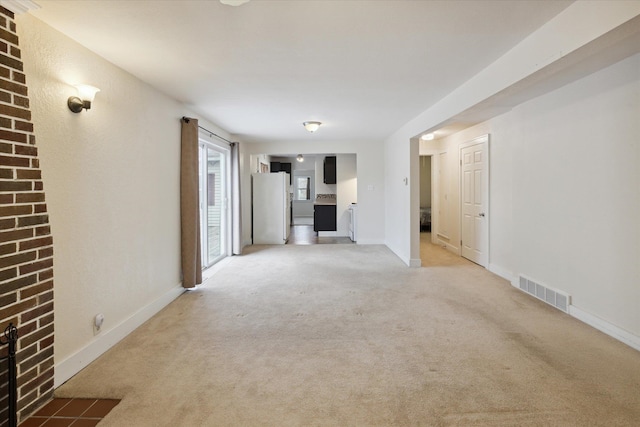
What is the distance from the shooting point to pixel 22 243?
73.8 inches

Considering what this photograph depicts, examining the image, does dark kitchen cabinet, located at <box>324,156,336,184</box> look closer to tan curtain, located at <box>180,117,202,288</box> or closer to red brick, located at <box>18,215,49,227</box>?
tan curtain, located at <box>180,117,202,288</box>

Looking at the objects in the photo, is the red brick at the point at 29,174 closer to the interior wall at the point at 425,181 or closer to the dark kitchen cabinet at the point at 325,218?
the dark kitchen cabinet at the point at 325,218

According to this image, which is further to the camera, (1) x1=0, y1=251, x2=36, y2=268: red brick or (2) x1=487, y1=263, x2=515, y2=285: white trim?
(2) x1=487, y1=263, x2=515, y2=285: white trim

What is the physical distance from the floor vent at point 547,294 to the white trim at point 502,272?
33 centimetres

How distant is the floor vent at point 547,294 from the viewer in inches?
136

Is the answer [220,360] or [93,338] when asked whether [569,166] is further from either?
[93,338]

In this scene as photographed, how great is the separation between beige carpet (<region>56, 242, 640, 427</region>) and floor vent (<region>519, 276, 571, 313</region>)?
115 millimetres

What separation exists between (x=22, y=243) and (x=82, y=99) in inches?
43.3

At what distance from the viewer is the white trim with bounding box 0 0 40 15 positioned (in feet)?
5.70

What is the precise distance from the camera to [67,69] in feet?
7.65

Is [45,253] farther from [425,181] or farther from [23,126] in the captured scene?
[425,181]

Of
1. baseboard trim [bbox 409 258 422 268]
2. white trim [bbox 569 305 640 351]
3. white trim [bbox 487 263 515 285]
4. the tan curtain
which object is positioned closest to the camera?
white trim [bbox 569 305 640 351]

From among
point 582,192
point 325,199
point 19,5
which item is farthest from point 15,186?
point 325,199

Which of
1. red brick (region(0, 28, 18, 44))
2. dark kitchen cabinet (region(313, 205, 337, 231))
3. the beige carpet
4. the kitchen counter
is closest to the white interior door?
the beige carpet
